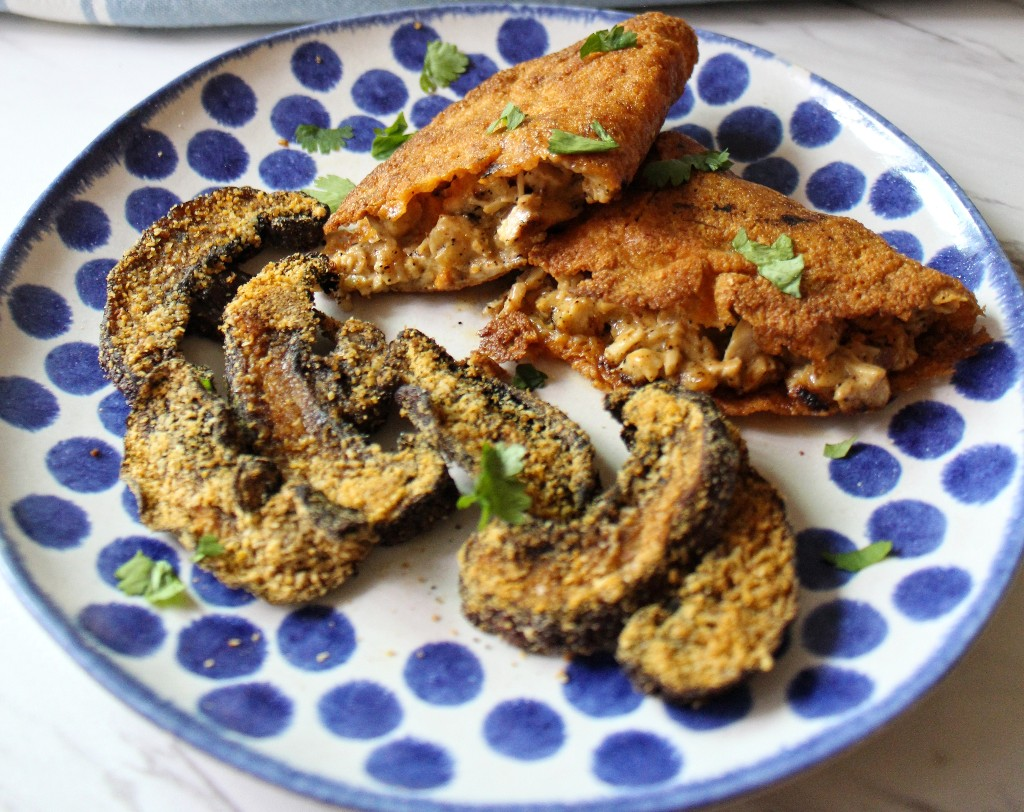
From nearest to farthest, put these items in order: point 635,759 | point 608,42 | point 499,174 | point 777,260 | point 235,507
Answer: point 635,759 < point 235,507 < point 777,260 < point 499,174 < point 608,42

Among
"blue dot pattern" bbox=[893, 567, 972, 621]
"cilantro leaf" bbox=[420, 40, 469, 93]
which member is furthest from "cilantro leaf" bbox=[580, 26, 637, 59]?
"blue dot pattern" bbox=[893, 567, 972, 621]

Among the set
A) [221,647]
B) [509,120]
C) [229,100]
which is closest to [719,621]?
[221,647]

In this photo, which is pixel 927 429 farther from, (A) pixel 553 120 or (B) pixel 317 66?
(B) pixel 317 66

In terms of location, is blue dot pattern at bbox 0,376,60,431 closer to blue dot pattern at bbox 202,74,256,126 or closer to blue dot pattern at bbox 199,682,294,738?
blue dot pattern at bbox 199,682,294,738

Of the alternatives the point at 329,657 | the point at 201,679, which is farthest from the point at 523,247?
the point at 201,679

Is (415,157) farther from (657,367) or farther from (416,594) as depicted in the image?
(416,594)

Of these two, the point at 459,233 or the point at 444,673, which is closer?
the point at 444,673

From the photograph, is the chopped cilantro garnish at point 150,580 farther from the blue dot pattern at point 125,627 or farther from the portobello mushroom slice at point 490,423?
the portobello mushroom slice at point 490,423
